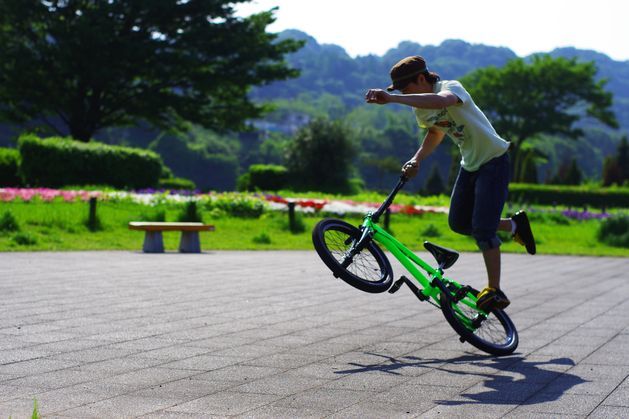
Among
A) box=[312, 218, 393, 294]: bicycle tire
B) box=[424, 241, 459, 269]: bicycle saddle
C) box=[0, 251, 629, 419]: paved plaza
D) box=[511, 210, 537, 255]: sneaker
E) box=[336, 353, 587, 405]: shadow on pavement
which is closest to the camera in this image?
box=[0, 251, 629, 419]: paved plaza

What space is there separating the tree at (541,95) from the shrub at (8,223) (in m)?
55.7

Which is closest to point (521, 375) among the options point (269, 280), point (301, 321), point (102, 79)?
point (301, 321)

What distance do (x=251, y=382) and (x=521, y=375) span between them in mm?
1567

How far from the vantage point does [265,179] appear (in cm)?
3741

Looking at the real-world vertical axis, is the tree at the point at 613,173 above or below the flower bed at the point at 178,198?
above

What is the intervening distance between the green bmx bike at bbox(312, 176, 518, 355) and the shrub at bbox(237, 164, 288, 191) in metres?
31.4

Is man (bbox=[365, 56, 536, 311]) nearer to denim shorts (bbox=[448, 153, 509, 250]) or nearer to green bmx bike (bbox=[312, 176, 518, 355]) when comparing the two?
denim shorts (bbox=[448, 153, 509, 250])

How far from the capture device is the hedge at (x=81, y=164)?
2553 centimetres

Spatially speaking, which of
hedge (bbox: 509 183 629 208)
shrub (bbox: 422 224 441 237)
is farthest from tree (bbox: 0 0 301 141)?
shrub (bbox: 422 224 441 237)

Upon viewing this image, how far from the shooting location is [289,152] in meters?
38.2

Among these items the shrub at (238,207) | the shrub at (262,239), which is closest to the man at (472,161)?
the shrub at (262,239)

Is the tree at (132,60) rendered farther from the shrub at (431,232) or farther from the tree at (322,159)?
the shrub at (431,232)

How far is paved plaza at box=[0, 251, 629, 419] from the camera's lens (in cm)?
409

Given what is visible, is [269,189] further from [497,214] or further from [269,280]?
[497,214]
